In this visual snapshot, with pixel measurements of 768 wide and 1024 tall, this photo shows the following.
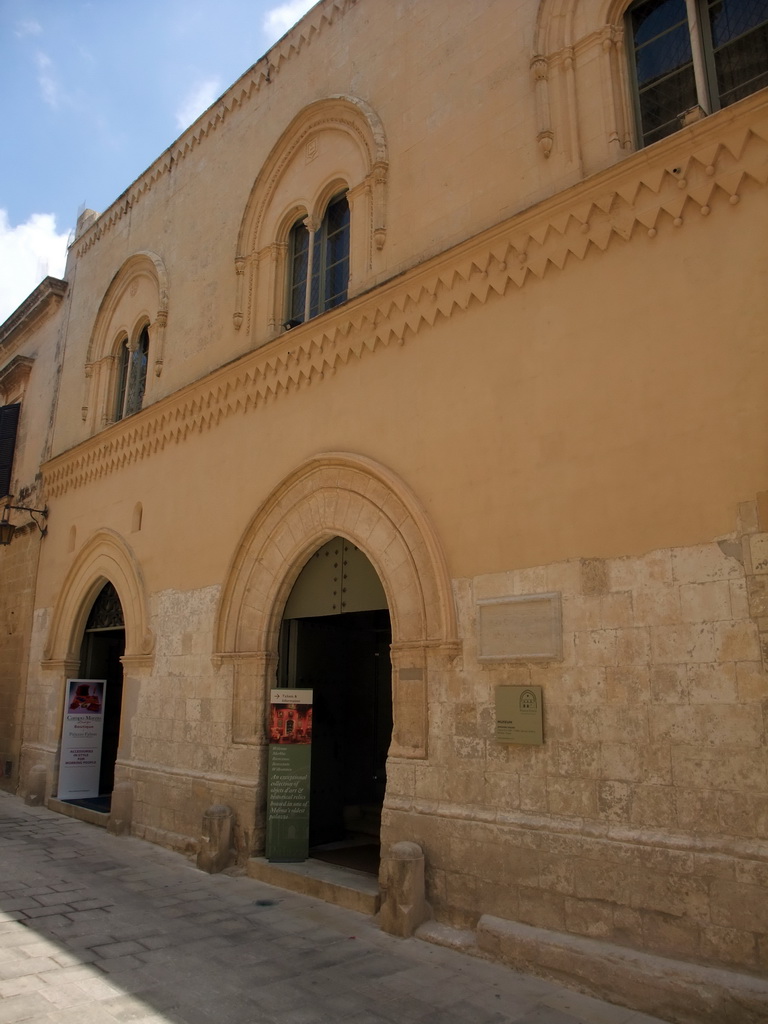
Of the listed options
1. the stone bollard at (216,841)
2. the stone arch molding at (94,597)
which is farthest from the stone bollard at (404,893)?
the stone arch molding at (94,597)

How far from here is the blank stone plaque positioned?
522 cm

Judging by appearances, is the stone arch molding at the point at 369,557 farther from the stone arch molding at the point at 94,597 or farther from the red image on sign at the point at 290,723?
the stone arch molding at the point at 94,597

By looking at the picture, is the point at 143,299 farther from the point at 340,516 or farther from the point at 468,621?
the point at 468,621

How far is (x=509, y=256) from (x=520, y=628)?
2878 millimetres

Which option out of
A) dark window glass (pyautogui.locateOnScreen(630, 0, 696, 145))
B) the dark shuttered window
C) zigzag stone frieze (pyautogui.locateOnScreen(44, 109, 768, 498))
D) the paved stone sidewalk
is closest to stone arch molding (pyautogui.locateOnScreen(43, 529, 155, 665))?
zigzag stone frieze (pyautogui.locateOnScreen(44, 109, 768, 498))

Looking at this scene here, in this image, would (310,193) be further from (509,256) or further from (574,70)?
(509,256)

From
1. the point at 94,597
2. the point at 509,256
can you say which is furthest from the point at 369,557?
the point at 94,597

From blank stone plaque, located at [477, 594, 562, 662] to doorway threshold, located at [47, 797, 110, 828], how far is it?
6260 millimetres

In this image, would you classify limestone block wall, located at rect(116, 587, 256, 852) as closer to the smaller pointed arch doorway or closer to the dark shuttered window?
the smaller pointed arch doorway

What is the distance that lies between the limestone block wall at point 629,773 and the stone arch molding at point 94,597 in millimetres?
5286

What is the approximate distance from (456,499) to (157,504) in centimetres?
521

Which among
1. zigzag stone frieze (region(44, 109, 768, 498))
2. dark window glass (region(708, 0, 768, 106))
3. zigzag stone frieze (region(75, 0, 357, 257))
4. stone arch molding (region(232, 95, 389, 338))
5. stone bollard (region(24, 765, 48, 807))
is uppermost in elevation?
zigzag stone frieze (region(75, 0, 357, 257))

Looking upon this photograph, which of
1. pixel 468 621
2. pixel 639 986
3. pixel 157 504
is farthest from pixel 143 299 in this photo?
pixel 639 986

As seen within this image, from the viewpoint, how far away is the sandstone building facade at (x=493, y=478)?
14.8 feet
